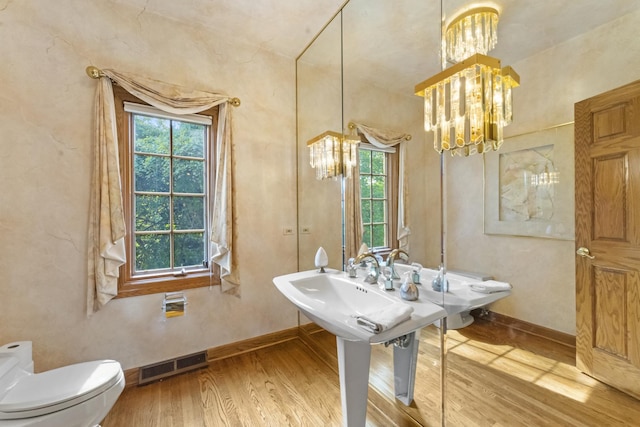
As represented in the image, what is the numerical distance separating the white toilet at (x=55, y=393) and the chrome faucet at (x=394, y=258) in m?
1.54

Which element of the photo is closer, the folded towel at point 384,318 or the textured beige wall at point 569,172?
the textured beige wall at point 569,172

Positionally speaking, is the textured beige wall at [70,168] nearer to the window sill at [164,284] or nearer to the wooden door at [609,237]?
the window sill at [164,284]

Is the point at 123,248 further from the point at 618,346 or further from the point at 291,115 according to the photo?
the point at 618,346

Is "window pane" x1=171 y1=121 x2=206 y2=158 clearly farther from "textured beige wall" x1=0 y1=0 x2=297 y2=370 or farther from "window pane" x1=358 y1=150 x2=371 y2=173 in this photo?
"window pane" x1=358 y1=150 x2=371 y2=173

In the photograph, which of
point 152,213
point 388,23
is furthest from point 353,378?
point 388,23

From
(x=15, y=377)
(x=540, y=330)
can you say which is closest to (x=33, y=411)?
(x=15, y=377)

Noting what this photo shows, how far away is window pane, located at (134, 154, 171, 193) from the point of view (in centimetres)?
194

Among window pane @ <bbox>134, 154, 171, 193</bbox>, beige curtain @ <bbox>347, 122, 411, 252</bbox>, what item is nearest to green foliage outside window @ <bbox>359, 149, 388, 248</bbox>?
beige curtain @ <bbox>347, 122, 411, 252</bbox>

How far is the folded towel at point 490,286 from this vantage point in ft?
3.29

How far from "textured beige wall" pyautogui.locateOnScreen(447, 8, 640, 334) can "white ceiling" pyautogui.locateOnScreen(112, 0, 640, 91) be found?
6cm

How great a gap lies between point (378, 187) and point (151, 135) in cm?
179

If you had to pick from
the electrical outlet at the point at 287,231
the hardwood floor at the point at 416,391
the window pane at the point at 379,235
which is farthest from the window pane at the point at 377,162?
the electrical outlet at the point at 287,231

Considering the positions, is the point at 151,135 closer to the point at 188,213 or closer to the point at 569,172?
the point at 188,213

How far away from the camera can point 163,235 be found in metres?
2.03
